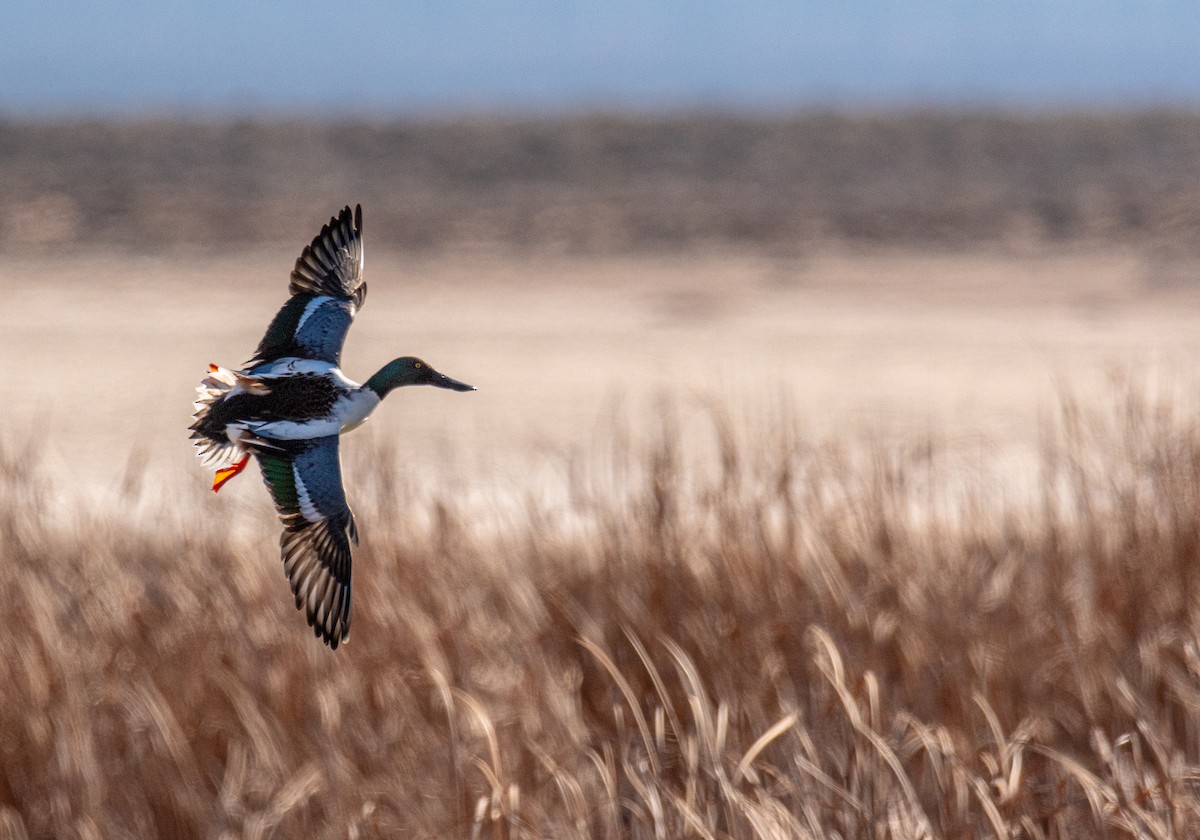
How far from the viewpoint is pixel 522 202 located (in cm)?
4341

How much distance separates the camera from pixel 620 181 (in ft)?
168

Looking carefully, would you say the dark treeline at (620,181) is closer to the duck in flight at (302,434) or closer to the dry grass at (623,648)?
the dry grass at (623,648)

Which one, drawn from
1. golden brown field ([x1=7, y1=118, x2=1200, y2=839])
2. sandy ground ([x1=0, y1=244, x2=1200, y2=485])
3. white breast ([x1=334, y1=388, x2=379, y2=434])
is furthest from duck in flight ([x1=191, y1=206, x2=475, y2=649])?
sandy ground ([x1=0, y1=244, x2=1200, y2=485])

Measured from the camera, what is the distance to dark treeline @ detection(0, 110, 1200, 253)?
118 feet

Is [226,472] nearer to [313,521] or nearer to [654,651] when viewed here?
[313,521]

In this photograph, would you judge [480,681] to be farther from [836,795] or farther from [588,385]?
[588,385]

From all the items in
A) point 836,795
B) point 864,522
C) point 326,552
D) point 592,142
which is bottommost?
point 836,795

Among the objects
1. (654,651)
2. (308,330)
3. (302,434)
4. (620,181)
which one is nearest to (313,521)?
(302,434)

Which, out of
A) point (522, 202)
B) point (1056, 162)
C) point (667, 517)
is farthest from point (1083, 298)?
point (1056, 162)

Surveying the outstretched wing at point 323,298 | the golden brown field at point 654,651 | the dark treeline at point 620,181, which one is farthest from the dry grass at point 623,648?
the dark treeline at point 620,181

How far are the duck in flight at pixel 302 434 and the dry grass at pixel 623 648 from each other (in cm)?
350

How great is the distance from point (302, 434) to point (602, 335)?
74.9 feet

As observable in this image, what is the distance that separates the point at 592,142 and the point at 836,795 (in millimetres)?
57887

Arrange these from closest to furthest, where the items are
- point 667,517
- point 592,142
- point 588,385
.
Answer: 1. point 667,517
2. point 588,385
3. point 592,142
